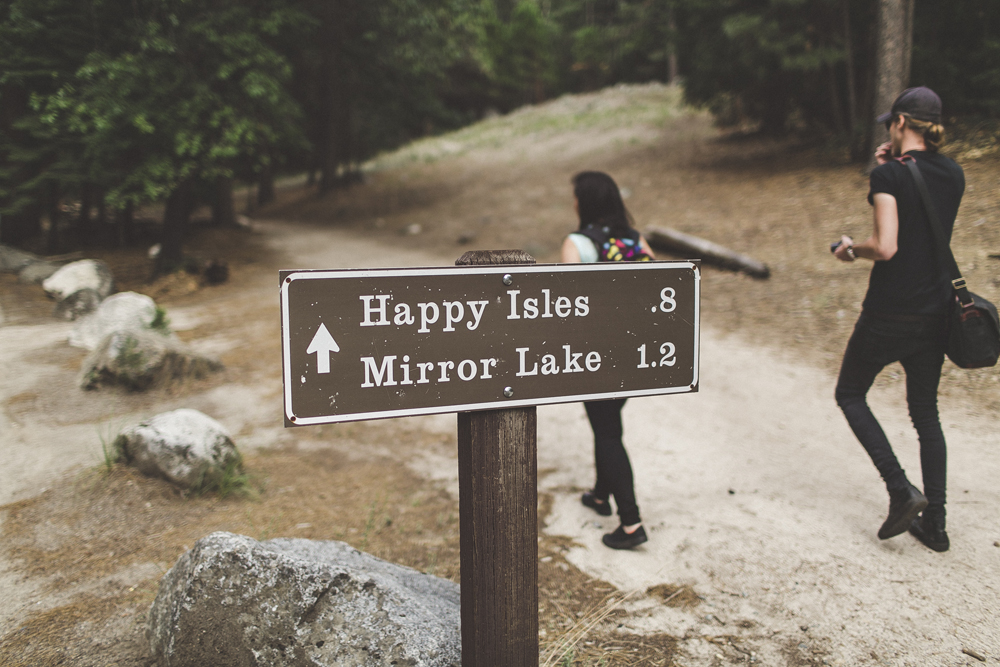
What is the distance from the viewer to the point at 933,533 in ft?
10.2

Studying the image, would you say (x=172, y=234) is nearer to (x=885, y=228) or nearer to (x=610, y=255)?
(x=610, y=255)

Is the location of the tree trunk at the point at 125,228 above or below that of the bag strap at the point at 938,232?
below

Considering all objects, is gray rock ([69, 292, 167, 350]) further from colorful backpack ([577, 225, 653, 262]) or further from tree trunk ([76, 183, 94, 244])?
tree trunk ([76, 183, 94, 244])

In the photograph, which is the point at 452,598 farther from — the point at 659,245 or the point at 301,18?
the point at 301,18

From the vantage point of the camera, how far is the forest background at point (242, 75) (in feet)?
31.6

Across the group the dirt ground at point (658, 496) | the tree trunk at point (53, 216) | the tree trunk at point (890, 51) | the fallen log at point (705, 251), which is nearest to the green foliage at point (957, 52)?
the tree trunk at point (890, 51)

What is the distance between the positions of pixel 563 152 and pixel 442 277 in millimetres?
20888

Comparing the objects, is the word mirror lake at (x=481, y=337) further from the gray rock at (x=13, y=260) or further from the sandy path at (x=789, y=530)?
the gray rock at (x=13, y=260)

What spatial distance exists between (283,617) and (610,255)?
7.14 feet

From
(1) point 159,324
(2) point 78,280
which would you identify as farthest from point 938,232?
(2) point 78,280

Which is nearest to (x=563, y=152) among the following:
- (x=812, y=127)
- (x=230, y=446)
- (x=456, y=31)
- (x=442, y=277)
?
(x=456, y=31)

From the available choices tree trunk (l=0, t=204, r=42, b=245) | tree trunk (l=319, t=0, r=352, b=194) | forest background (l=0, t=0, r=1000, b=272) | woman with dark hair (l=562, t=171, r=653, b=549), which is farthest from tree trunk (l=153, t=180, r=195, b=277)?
woman with dark hair (l=562, t=171, r=653, b=549)

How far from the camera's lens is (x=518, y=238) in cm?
1341

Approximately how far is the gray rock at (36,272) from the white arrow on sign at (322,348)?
10780mm
